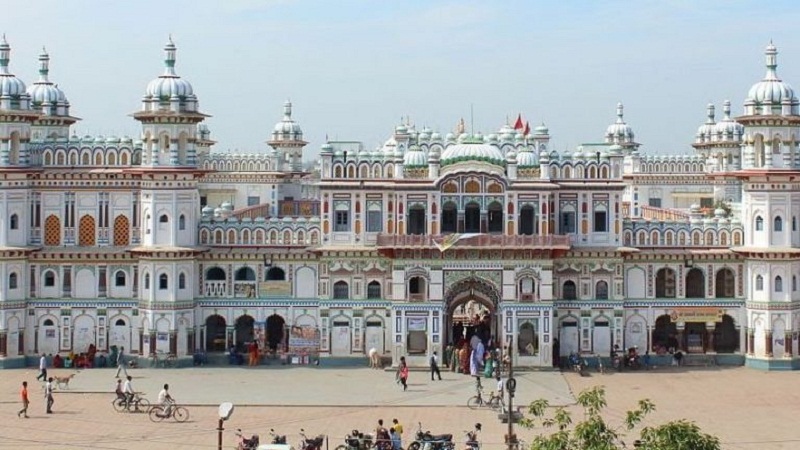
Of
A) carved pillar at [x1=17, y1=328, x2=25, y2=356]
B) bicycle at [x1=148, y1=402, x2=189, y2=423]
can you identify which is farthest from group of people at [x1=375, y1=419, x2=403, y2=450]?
carved pillar at [x1=17, y1=328, x2=25, y2=356]

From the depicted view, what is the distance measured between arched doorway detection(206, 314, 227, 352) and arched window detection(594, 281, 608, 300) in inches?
508

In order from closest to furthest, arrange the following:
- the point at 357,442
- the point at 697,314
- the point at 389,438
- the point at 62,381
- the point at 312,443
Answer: the point at 312,443 → the point at 357,442 → the point at 389,438 → the point at 62,381 → the point at 697,314

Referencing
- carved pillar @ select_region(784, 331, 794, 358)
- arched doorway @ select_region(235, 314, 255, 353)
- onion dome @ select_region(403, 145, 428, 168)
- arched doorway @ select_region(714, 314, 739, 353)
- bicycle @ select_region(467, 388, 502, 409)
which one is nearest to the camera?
bicycle @ select_region(467, 388, 502, 409)

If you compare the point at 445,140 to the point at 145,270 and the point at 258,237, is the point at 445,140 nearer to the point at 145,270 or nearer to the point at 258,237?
the point at 258,237

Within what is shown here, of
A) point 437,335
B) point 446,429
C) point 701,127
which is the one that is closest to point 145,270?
point 437,335

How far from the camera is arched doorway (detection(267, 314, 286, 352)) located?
45.3m

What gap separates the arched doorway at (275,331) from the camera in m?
45.3

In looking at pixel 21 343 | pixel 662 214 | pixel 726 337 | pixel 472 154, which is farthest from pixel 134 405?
pixel 662 214

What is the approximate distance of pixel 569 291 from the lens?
4462 centimetres

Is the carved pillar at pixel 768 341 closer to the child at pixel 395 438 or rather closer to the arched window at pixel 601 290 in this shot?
the arched window at pixel 601 290

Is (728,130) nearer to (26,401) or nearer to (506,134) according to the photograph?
(506,134)

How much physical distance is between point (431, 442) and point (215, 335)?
59.6 feet

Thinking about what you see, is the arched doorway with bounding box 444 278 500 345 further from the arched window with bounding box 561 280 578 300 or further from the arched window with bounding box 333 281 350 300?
the arched window with bounding box 333 281 350 300

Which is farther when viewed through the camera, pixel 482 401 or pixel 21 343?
pixel 21 343
